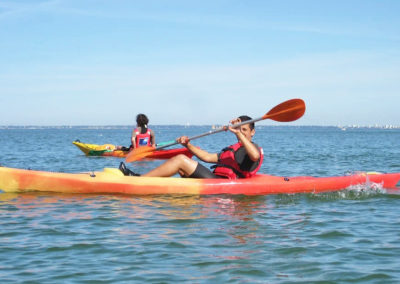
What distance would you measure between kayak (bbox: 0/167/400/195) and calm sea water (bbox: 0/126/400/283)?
0.16m

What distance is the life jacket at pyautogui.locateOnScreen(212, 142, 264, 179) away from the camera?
7.85 meters

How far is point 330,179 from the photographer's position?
843 centimetres

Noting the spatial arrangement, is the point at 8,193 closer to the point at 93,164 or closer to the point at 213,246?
the point at 213,246

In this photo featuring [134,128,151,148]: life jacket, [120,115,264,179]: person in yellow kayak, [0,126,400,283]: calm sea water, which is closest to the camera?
[0,126,400,283]: calm sea water

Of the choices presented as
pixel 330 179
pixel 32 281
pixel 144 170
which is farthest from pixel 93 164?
pixel 32 281

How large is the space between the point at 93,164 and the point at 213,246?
10.7 meters

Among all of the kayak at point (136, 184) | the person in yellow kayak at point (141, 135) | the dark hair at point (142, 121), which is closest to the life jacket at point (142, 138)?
the person in yellow kayak at point (141, 135)

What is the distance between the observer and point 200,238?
5.41m

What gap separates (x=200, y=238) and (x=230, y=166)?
2686 mm

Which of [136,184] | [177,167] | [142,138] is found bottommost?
[136,184]

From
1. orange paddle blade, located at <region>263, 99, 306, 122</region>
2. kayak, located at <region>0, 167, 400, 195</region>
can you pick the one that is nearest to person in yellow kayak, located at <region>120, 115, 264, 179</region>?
kayak, located at <region>0, 167, 400, 195</region>

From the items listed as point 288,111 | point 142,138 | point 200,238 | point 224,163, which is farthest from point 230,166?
point 142,138

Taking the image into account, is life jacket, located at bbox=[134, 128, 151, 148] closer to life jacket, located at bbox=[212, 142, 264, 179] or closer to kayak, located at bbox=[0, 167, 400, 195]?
kayak, located at bbox=[0, 167, 400, 195]

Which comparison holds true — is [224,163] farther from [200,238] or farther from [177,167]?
[200,238]
